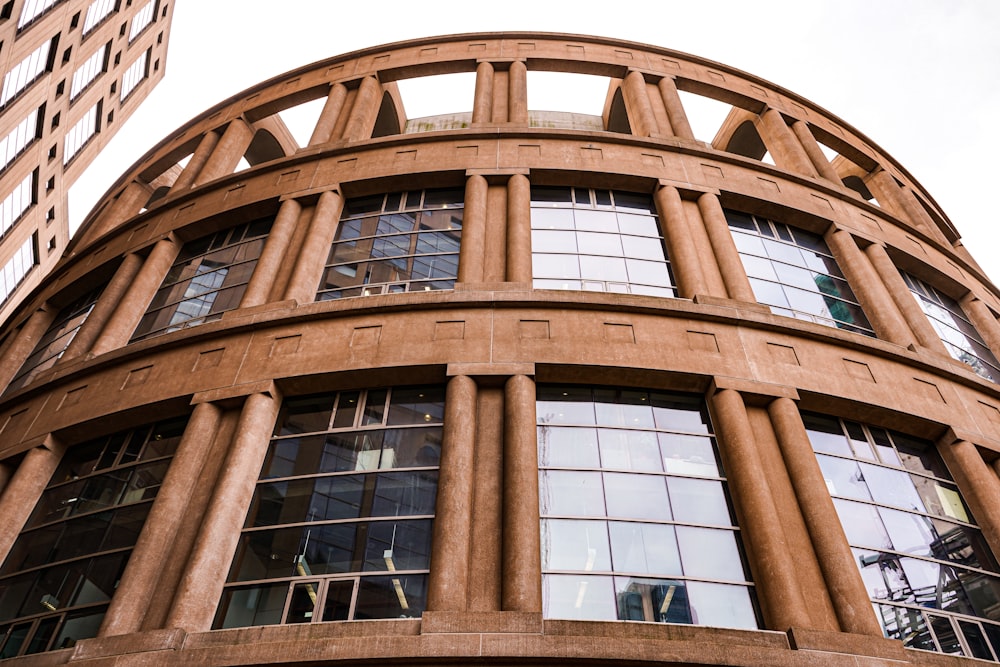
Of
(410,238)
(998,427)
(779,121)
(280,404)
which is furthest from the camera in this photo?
(779,121)

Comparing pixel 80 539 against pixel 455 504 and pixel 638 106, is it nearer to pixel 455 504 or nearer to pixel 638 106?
pixel 455 504

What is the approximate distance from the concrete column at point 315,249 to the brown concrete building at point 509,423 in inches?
6.0

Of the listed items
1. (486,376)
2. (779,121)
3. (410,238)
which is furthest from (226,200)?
(779,121)

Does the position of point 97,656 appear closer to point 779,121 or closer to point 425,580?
point 425,580

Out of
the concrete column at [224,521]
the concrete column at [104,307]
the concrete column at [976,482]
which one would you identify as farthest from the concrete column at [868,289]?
the concrete column at [104,307]

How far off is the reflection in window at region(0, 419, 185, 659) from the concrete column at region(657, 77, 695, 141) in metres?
14.7

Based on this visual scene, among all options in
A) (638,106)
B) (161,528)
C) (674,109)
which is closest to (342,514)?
(161,528)

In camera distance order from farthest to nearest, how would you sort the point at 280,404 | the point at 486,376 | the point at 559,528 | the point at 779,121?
the point at 779,121
the point at 280,404
the point at 486,376
the point at 559,528

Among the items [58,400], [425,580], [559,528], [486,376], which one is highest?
[58,400]

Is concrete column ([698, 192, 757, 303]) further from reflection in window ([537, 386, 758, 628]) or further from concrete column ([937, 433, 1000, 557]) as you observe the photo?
concrete column ([937, 433, 1000, 557])

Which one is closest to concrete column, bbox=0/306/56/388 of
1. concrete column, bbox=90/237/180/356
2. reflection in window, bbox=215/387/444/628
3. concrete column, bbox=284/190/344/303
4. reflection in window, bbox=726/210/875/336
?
concrete column, bbox=90/237/180/356

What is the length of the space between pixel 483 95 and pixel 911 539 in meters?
15.1

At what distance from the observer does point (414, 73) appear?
2094 centimetres

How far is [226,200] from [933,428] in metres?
17.4
